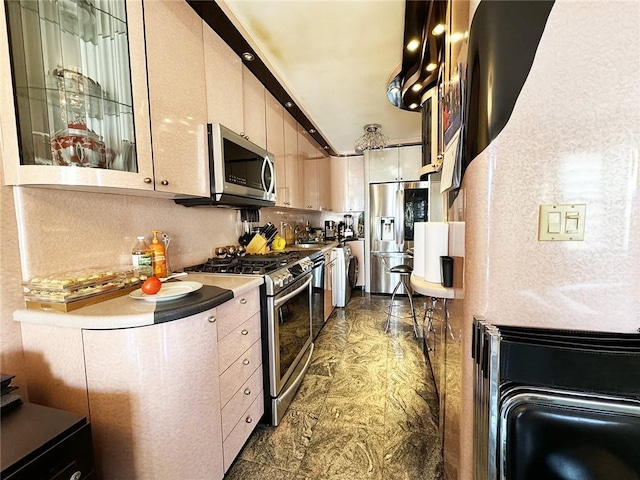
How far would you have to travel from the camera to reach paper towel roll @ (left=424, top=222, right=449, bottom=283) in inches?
50.5

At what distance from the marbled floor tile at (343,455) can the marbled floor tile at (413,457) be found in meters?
0.05

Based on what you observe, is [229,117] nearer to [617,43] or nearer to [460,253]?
[460,253]

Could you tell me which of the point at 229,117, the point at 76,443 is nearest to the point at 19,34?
the point at 229,117

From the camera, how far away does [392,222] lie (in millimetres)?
4277

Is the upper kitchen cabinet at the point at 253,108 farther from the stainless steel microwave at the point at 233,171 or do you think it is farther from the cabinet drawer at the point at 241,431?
the cabinet drawer at the point at 241,431

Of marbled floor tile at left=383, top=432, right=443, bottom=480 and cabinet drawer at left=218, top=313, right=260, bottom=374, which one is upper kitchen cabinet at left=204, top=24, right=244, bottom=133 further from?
marbled floor tile at left=383, top=432, right=443, bottom=480

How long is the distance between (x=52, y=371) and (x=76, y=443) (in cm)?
43

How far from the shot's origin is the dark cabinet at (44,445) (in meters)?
0.61

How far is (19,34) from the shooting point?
96 cm

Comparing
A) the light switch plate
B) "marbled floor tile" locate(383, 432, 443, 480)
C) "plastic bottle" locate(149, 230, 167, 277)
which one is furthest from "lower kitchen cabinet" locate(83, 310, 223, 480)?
the light switch plate

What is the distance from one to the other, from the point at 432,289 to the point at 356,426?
1.05m

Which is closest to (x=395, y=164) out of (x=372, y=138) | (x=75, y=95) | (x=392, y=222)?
(x=372, y=138)

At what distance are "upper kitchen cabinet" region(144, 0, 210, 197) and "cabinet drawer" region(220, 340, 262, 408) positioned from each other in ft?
3.06

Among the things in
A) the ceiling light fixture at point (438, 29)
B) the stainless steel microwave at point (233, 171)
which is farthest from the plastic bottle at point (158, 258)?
the ceiling light fixture at point (438, 29)
